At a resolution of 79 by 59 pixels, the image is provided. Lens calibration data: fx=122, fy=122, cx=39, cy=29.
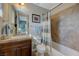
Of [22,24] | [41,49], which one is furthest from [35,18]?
[41,49]

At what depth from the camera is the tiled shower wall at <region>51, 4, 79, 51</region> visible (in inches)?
70.9

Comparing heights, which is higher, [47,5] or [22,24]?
[47,5]

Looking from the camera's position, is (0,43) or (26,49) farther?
(26,49)

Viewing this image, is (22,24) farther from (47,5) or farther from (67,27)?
(67,27)

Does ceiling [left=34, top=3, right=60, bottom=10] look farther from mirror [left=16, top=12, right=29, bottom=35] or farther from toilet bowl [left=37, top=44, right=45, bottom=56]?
toilet bowl [left=37, top=44, right=45, bottom=56]

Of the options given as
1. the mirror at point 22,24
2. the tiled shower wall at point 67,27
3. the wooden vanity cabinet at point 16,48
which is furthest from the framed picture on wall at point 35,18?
the wooden vanity cabinet at point 16,48

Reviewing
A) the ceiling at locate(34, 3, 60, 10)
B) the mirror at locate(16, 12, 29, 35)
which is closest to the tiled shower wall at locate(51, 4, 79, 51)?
the ceiling at locate(34, 3, 60, 10)

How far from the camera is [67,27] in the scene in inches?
73.2

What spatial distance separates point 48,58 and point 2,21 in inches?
35.9

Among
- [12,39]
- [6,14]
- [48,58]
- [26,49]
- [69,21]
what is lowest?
[48,58]

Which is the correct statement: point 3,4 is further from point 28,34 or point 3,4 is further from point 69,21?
point 69,21

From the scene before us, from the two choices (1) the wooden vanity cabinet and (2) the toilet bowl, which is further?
(2) the toilet bowl

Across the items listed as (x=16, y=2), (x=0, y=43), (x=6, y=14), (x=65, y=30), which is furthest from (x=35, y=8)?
(x=0, y=43)

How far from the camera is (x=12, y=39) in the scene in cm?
187
